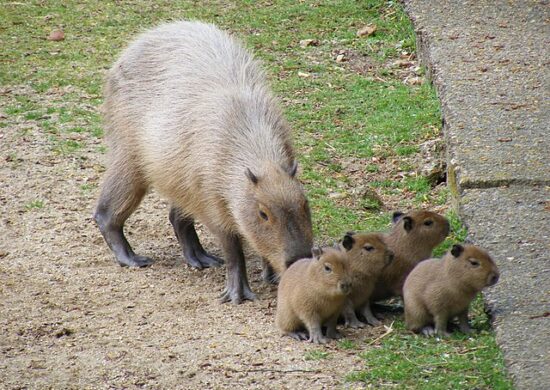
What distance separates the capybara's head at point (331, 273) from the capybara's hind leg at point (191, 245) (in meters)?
1.64

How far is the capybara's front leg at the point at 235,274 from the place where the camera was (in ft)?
20.0

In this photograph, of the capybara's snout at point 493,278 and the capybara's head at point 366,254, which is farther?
the capybara's head at point 366,254

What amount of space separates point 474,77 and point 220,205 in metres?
2.59

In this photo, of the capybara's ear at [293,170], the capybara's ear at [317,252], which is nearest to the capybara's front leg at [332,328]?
the capybara's ear at [317,252]

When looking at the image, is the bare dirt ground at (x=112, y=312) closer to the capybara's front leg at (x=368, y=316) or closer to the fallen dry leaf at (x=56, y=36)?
the capybara's front leg at (x=368, y=316)

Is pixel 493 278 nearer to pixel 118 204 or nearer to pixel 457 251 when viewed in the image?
pixel 457 251

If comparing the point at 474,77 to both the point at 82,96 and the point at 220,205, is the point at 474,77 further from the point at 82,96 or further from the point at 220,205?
the point at 82,96

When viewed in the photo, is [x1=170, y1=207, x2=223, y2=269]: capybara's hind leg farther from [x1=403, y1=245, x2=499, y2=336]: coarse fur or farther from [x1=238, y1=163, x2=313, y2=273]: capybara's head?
[x1=403, y1=245, x2=499, y2=336]: coarse fur

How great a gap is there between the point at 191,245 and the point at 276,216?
47.0 inches

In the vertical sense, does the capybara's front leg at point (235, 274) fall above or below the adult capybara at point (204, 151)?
below

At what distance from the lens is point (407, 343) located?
518 centimetres

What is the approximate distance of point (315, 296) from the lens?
5.25m

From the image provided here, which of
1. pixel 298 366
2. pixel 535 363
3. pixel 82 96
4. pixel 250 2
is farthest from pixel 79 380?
pixel 250 2

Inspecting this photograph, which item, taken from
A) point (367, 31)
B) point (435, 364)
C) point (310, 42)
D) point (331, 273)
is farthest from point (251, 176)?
point (367, 31)
